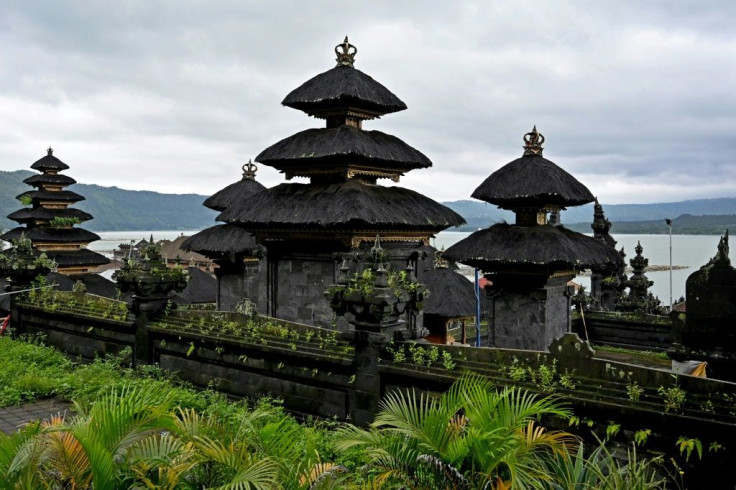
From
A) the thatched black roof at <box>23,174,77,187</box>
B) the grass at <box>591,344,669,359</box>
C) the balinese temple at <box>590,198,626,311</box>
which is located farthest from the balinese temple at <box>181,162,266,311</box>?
the balinese temple at <box>590,198,626,311</box>

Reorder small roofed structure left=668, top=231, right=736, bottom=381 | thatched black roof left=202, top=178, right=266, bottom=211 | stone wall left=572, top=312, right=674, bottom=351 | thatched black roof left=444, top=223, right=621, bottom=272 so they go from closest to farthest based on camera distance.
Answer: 1. small roofed structure left=668, top=231, right=736, bottom=381
2. thatched black roof left=444, top=223, right=621, bottom=272
3. stone wall left=572, top=312, right=674, bottom=351
4. thatched black roof left=202, top=178, right=266, bottom=211

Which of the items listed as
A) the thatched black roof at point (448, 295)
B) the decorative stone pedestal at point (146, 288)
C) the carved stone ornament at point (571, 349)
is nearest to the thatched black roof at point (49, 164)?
the decorative stone pedestal at point (146, 288)

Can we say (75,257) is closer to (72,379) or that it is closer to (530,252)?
(72,379)

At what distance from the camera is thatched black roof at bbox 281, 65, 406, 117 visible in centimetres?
1664

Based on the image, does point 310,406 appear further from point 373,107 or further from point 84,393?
point 373,107

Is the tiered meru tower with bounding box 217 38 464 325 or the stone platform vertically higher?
the tiered meru tower with bounding box 217 38 464 325

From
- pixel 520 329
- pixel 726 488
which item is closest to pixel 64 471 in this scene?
pixel 726 488

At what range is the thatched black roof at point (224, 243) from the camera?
70.1 feet

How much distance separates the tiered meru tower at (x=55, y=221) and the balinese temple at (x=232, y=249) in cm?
1235

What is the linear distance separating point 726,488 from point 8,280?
67.4 feet

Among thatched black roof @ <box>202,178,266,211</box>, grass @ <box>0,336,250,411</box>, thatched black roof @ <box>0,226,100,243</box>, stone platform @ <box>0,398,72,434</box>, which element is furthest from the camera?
thatched black roof @ <box>0,226,100,243</box>

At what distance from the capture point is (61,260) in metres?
31.2

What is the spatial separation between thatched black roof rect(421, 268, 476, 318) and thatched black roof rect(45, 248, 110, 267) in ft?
62.7

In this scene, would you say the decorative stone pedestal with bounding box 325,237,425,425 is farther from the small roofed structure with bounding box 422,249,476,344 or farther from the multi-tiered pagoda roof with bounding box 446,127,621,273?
the small roofed structure with bounding box 422,249,476,344
